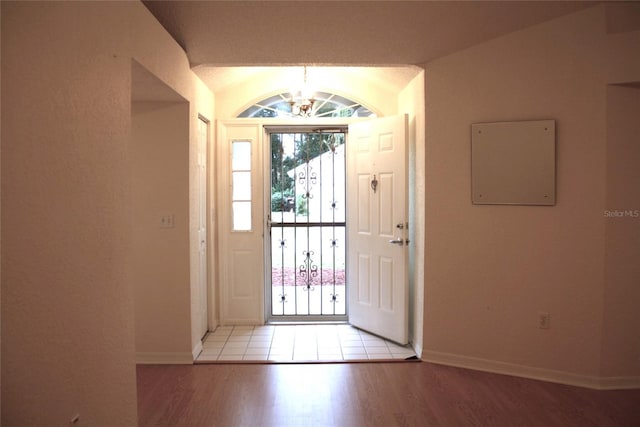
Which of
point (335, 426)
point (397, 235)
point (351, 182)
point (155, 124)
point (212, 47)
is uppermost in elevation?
point (212, 47)

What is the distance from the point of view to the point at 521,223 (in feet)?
10.5

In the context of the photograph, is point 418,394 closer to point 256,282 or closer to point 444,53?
point 256,282

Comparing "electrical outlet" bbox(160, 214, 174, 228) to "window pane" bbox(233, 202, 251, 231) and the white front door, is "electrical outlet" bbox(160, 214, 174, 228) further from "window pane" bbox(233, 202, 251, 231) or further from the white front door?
the white front door

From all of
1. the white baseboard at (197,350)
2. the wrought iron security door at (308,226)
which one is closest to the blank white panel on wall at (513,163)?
the wrought iron security door at (308,226)

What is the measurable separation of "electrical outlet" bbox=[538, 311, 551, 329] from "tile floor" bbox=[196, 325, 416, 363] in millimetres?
978

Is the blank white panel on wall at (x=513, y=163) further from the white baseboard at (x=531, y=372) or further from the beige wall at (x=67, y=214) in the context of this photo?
the beige wall at (x=67, y=214)

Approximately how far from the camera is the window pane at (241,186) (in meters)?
4.46

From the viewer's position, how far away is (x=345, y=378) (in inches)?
126

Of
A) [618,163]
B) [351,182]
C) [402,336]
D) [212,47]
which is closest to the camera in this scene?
[618,163]

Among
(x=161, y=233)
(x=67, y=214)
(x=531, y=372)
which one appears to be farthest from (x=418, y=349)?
(x=67, y=214)

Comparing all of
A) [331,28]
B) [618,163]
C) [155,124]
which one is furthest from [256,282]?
[618,163]

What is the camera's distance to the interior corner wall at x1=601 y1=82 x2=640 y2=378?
2920 mm

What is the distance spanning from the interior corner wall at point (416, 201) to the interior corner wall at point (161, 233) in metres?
1.78

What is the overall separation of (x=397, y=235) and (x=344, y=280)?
1082mm
